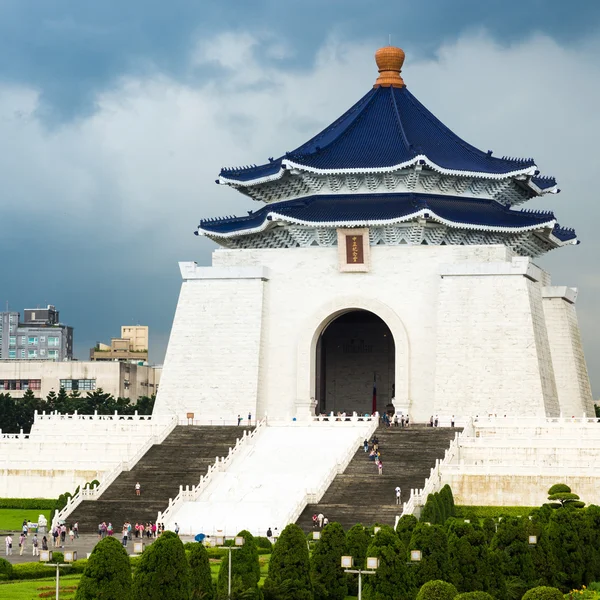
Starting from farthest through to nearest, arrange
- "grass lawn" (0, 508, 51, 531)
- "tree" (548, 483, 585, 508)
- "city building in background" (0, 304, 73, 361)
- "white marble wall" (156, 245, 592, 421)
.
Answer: "city building in background" (0, 304, 73, 361) < "white marble wall" (156, 245, 592, 421) < "grass lawn" (0, 508, 51, 531) < "tree" (548, 483, 585, 508)

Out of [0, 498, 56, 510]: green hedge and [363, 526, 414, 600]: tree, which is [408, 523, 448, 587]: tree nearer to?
[363, 526, 414, 600]: tree

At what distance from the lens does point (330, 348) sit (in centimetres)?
5288

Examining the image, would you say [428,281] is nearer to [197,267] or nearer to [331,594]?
[197,267]

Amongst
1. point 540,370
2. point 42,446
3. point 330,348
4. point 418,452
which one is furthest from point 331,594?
point 330,348

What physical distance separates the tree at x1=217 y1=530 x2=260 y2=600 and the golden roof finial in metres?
29.6

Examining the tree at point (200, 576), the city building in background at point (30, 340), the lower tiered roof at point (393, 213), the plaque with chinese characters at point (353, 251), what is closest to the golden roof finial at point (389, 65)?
the lower tiered roof at point (393, 213)

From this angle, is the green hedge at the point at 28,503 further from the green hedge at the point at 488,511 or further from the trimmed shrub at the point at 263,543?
the green hedge at the point at 488,511

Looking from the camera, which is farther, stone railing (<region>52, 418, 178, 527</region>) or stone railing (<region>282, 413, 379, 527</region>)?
stone railing (<region>52, 418, 178, 527</region>)

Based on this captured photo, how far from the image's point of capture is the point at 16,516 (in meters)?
38.5

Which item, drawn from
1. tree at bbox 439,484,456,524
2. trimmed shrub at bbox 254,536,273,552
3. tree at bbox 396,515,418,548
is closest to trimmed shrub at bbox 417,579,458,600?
tree at bbox 396,515,418,548

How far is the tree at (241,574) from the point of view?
23.4 meters

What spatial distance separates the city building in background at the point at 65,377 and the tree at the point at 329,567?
4837cm

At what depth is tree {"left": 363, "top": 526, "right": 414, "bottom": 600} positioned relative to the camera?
2322 centimetres

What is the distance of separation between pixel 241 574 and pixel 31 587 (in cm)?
394
